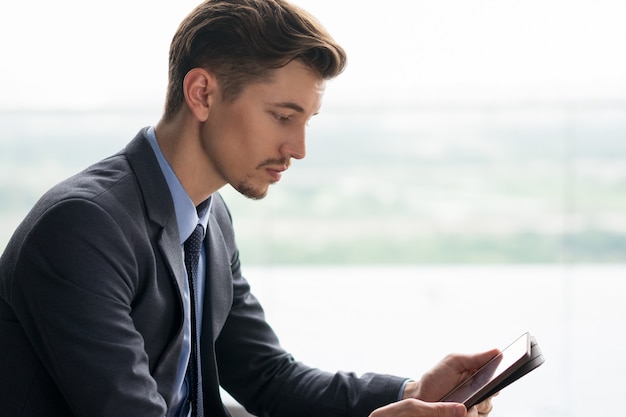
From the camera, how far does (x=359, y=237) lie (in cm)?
457

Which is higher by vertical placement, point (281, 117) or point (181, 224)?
point (281, 117)

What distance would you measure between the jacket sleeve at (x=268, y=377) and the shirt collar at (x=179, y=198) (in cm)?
19

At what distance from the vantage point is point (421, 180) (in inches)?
178

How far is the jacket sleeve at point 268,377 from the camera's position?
1.72 m

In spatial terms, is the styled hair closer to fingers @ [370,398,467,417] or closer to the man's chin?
the man's chin

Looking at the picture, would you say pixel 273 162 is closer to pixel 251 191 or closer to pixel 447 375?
pixel 251 191

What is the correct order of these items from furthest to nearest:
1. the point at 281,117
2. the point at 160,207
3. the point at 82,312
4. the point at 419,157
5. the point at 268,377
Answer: the point at 419,157
the point at 268,377
the point at 281,117
the point at 160,207
the point at 82,312

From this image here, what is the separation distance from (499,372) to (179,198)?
2.01 feet

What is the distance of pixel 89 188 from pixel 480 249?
11.0ft

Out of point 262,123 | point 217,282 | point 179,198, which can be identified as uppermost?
point 262,123

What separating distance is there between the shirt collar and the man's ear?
87mm

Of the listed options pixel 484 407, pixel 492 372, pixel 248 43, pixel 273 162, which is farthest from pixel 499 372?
pixel 248 43

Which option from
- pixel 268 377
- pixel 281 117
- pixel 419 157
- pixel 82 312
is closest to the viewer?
pixel 82 312

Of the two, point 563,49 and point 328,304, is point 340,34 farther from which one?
point 328,304
